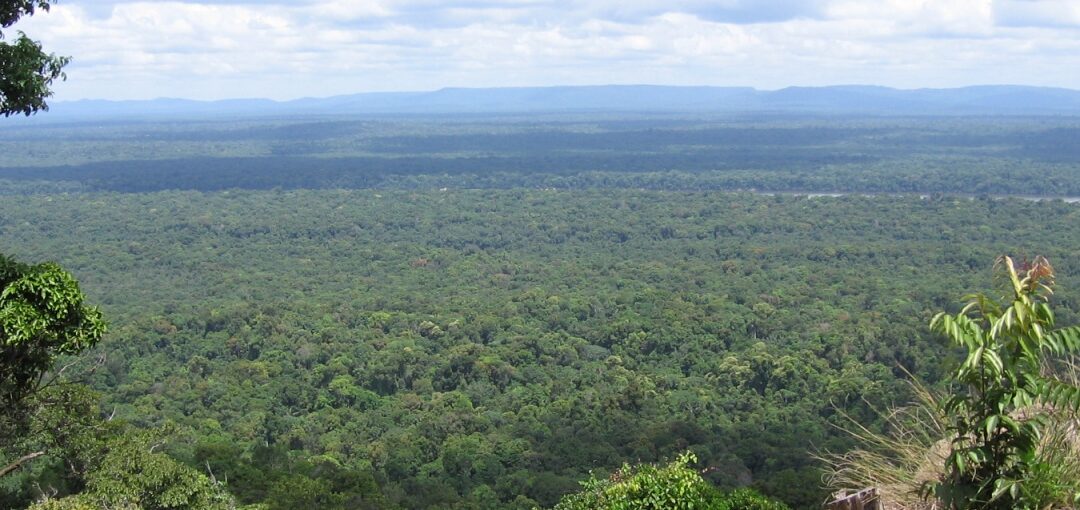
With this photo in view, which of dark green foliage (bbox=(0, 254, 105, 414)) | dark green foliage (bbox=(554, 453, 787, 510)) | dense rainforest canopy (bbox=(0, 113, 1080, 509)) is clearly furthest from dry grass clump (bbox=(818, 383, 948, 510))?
dark green foliage (bbox=(0, 254, 105, 414))

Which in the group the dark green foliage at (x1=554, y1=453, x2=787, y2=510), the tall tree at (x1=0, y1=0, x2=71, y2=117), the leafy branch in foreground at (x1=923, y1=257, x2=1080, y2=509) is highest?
the tall tree at (x1=0, y1=0, x2=71, y2=117)

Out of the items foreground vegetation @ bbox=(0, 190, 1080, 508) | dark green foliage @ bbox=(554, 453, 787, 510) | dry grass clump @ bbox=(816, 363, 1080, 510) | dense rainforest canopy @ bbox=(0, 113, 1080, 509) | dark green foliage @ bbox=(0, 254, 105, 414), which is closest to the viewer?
dry grass clump @ bbox=(816, 363, 1080, 510)

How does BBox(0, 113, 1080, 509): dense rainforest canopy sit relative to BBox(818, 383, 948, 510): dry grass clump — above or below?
below

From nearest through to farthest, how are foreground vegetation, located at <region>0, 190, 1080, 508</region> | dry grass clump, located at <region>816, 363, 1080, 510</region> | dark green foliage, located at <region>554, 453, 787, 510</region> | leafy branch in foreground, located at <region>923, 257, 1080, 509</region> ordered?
leafy branch in foreground, located at <region>923, 257, 1080, 509</region> → dry grass clump, located at <region>816, 363, 1080, 510</region> → dark green foliage, located at <region>554, 453, 787, 510</region> → foreground vegetation, located at <region>0, 190, 1080, 508</region>

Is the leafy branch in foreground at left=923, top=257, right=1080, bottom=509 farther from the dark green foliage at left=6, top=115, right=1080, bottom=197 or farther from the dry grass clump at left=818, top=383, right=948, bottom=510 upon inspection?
the dark green foliage at left=6, top=115, right=1080, bottom=197

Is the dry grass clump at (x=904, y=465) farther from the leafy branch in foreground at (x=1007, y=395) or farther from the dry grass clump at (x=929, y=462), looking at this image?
the leafy branch in foreground at (x=1007, y=395)

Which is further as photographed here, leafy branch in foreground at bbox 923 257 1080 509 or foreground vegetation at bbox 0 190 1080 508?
foreground vegetation at bbox 0 190 1080 508
